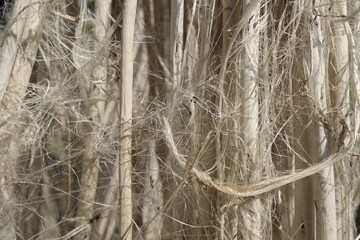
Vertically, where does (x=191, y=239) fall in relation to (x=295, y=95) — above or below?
below

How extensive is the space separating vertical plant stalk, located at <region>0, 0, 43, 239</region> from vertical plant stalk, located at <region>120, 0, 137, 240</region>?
0.18m

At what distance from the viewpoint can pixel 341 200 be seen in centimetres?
89

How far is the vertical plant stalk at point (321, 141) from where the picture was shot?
818 millimetres

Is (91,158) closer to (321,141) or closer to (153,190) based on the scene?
(153,190)

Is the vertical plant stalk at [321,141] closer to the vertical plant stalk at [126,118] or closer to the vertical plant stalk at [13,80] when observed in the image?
the vertical plant stalk at [126,118]

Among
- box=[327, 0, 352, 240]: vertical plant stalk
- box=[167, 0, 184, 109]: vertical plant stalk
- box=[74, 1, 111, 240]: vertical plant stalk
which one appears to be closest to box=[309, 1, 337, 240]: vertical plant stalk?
box=[327, 0, 352, 240]: vertical plant stalk

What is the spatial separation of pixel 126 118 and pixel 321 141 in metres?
0.25

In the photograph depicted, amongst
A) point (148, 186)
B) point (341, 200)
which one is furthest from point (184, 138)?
point (341, 200)

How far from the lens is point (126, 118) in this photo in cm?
78

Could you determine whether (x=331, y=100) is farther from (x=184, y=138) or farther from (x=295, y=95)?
(x=184, y=138)

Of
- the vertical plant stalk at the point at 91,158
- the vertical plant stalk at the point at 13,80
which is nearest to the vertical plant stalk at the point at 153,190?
the vertical plant stalk at the point at 91,158

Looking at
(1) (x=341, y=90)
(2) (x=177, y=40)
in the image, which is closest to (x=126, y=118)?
(2) (x=177, y=40)

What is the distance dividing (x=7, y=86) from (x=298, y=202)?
0.43 metres

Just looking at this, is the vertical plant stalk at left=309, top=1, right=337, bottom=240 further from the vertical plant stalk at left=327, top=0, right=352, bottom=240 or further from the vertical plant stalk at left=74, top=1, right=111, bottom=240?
the vertical plant stalk at left=74, top=1, right=111, bottom=240
